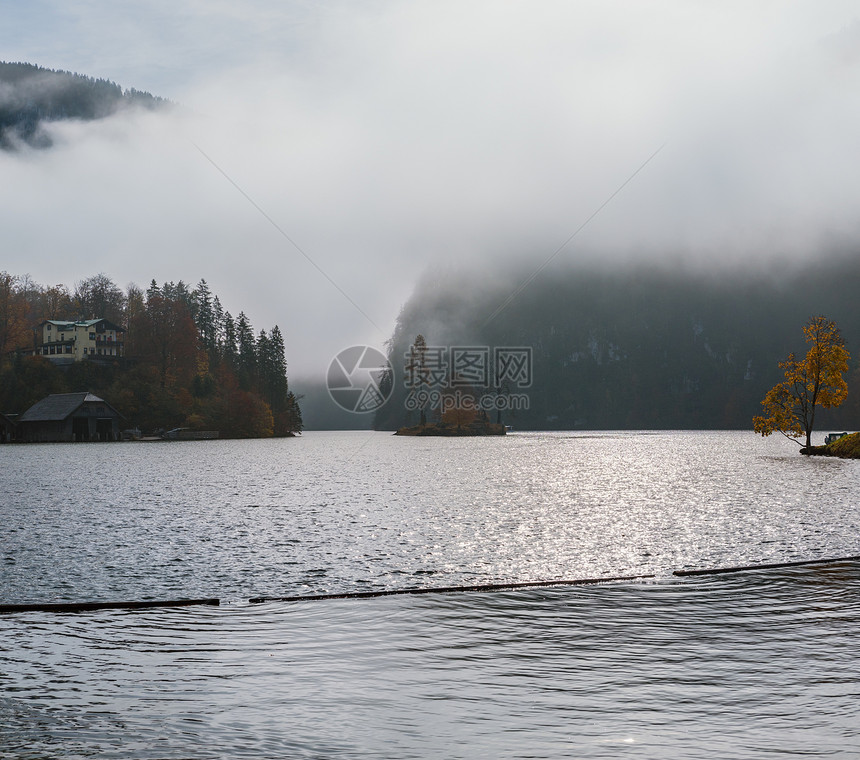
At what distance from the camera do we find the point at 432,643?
14.3 metres

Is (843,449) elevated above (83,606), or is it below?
above

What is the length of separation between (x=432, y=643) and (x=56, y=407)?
163 meters

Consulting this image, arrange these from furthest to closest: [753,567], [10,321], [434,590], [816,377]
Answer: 1. [10,321]
2. [816,377]
3. [753,567]
4. [434,590]

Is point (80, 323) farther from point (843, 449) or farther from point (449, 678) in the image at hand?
point (449, 678)

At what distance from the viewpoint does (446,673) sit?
12.4m

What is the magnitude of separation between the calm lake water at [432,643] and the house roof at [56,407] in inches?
5314

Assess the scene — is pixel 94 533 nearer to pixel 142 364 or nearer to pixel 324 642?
pixel 324 642

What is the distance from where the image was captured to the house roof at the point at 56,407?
157 metres

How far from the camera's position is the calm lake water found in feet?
31.7

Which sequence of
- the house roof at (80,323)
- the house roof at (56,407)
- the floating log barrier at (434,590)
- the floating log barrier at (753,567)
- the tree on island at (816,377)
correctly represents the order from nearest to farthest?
the floating log barrier at (434,590), the floating log barrier at (753,567), the tree on island at (816,377), the house roof at (56,407), the house roof at (80,323)

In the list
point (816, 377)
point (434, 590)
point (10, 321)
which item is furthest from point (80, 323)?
point (434, 590)

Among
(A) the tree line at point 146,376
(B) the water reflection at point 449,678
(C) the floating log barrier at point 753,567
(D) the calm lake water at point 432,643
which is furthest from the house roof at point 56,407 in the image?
(C) the floating log barrier at point 753,567

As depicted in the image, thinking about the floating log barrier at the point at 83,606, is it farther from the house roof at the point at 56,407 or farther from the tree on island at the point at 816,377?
the house roof at the point at 56,407

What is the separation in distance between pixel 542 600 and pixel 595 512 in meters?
21.1
